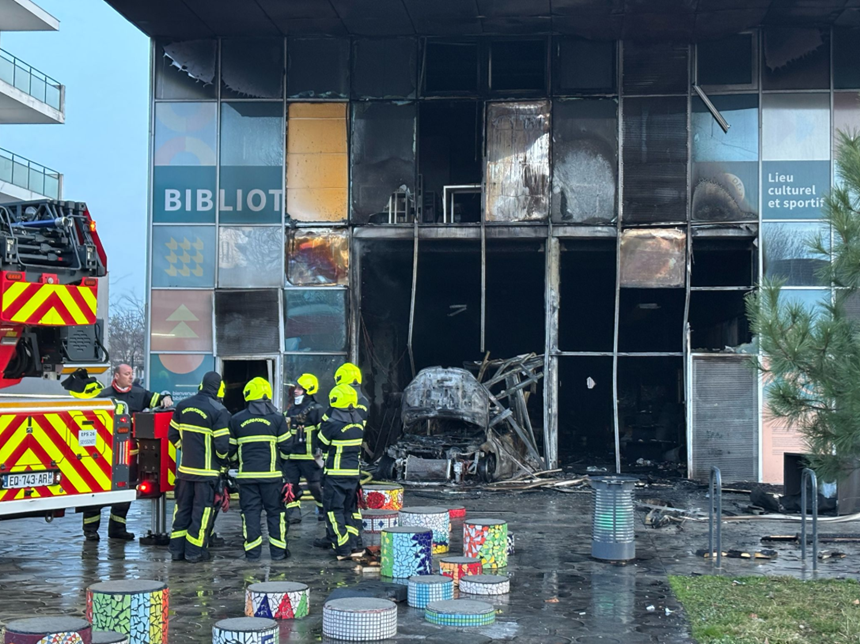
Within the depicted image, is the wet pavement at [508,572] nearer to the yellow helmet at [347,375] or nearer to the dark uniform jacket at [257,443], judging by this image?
the dark uniform jacket at [257,443]

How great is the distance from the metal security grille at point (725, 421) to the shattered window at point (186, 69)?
1115cm

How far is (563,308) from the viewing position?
26.2m

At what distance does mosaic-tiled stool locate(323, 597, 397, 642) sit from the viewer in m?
6.71

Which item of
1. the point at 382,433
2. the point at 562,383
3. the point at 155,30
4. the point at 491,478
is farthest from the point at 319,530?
the point at 562,383

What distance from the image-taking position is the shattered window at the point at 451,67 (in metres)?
19.0

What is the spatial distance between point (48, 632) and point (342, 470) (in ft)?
15.2

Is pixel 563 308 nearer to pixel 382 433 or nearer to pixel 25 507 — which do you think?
pixel 382 433

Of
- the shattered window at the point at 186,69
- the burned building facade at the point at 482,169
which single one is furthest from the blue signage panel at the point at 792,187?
the shattered window at the point at 186,69

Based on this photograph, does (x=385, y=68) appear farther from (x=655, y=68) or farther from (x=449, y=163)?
(x=655, y=68)

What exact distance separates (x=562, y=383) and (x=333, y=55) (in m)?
11.2

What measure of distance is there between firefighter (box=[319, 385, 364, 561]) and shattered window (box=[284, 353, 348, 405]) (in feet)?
27.6

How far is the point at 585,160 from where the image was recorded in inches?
710

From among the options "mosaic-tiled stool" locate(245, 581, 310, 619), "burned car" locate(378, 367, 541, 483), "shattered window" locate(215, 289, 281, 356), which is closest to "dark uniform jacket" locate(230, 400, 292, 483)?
"mosaic-tiled stool" locate(245, 581, 310, 619)

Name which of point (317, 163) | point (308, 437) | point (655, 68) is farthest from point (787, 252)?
point (308, 437)
